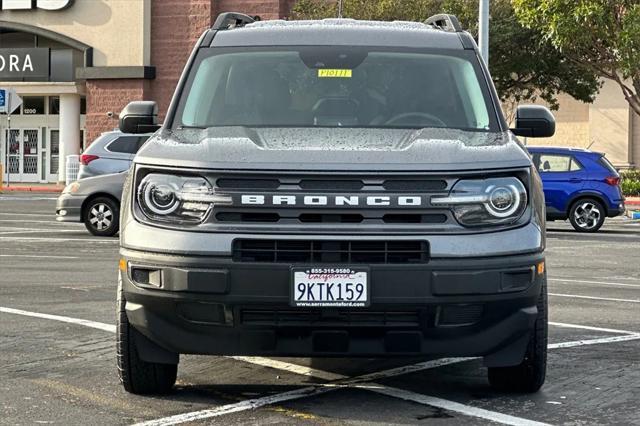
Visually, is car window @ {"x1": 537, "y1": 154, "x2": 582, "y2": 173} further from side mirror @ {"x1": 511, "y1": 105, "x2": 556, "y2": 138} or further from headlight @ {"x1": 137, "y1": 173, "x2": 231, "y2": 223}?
headlight @ {"x1": 137, "y1": 173, "x2": 231, "y2": 223}

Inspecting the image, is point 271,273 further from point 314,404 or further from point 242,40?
point 242,40

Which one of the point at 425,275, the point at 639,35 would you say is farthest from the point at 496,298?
the point at 639,35

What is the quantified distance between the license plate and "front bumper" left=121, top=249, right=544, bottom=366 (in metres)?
0.04

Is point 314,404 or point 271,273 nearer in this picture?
point 271,273

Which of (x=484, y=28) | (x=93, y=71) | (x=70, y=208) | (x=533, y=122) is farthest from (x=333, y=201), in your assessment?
(x=93, y=71)

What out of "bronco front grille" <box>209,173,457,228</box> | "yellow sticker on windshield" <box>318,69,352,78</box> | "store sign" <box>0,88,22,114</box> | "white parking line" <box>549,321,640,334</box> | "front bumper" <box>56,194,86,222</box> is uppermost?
"store sign" <box>0,88,22,114</box>

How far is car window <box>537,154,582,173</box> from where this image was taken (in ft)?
77.8

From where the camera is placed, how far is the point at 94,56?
160ft

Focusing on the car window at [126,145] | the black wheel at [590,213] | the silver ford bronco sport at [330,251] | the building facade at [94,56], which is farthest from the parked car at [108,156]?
the building facade at [94,56]

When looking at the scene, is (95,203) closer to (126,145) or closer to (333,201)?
(126,145)

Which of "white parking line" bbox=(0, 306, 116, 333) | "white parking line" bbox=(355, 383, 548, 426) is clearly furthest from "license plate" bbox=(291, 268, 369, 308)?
"white parking line" bbox=(0, 306, 116, 333)

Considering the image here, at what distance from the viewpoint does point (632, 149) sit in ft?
168

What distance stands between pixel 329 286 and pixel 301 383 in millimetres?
1365

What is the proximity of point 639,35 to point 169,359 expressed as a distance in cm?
2739
